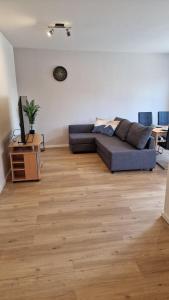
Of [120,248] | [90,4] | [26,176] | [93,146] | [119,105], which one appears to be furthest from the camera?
[119,105]

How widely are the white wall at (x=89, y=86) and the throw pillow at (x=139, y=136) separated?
5.77 feet

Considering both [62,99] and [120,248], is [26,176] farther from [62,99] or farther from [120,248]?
[62,99]

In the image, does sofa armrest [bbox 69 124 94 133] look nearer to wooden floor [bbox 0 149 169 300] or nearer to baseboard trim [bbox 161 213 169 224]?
wooden floor [bbox 0 149 169 300]

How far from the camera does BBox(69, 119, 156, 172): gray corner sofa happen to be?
3.91 m

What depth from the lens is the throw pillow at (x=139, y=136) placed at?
399cm

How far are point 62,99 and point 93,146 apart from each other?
1535 millimetres

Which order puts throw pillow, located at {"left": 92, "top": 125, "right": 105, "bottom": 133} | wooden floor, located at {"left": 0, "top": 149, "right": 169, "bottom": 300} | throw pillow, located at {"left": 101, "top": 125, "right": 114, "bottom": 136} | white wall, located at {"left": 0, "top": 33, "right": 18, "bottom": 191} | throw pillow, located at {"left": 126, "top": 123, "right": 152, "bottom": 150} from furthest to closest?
throw pillow, located at {"left": 92, "top": 125, "right": 105, "bottom": 133} < throw pillow, located at {"left": 101, "top": 125, "right": 114, "bottom": 136} < throw pillow, located at {"left": 126, "top": 123, "right": 152, "bottom": 150} < white wall, located at {"left": 0, "top": 33, "right": 18, "bottom": 191} < wooden floor, located at {"left": 0, "top": 149, "right": 169, "bottom": 300}

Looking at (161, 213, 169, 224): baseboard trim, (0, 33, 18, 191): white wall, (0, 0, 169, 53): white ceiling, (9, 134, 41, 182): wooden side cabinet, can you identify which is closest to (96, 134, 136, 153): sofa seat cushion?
(9, 134, 41, 182): wooden side cabinet

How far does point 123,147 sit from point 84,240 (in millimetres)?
2331

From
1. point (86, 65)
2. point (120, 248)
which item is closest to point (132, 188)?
point (120, 248)

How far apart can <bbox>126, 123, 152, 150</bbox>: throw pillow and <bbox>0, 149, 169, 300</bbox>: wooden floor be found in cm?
70

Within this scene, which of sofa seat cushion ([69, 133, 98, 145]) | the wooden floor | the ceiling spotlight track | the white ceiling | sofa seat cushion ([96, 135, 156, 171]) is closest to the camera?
the wooden floor

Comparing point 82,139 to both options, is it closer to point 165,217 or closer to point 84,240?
point 165,217

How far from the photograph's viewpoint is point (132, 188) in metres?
3.37
